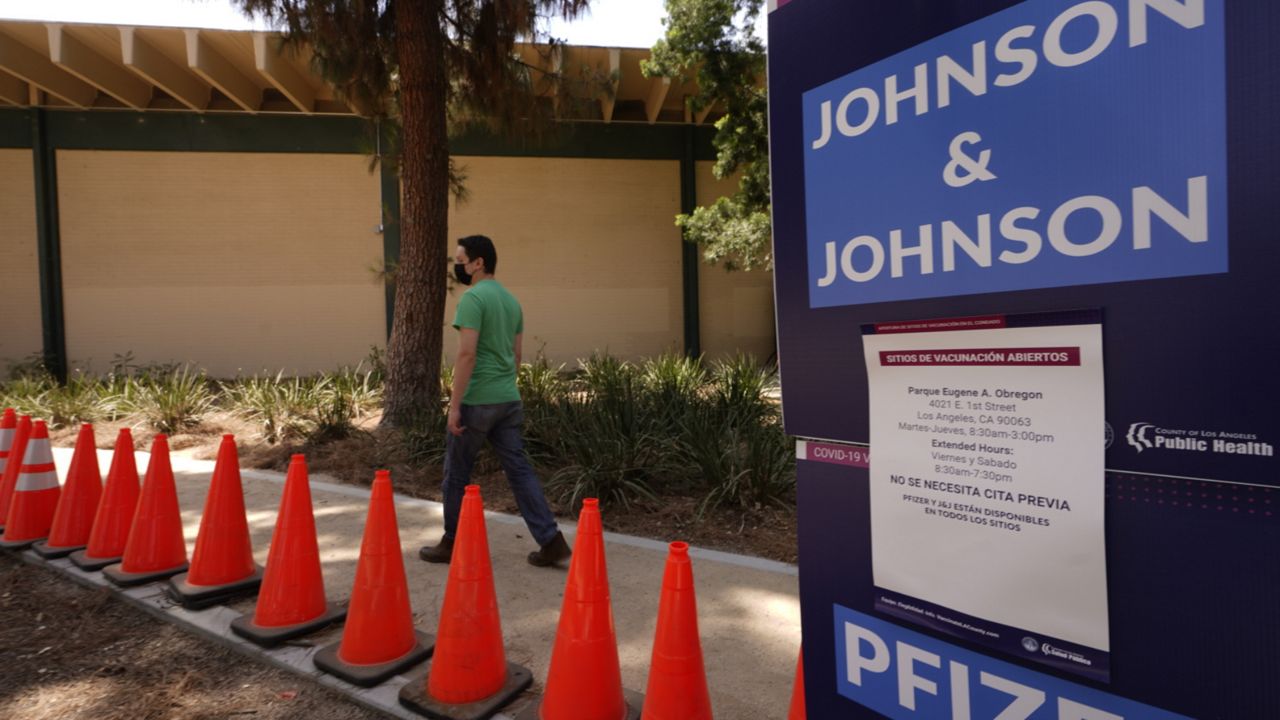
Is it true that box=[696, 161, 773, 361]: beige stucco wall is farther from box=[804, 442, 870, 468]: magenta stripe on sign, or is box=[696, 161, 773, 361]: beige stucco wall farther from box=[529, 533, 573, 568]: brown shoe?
box=[804, 442, 870, 468]: magenta stripe on sign

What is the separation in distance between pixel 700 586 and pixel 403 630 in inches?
63.6

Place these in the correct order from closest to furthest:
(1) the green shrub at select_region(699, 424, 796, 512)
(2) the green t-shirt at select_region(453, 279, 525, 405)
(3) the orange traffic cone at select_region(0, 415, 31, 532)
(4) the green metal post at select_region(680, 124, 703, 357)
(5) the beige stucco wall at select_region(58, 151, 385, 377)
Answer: (2) the green t-shirt at select_region(453, 279, 525, 405) → (3) the orange traffic cone at select_region(0, 415, 31, 532) → (1) the green shrub at select_region(699, 424, 796, 512) → (5) the beige stucco wall at select_region(58, 151, 385, 377) → (4) the green metal post at select_region(680, 124, 703, 357)

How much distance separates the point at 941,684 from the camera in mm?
1513

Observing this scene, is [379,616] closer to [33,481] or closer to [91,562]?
[91,562]

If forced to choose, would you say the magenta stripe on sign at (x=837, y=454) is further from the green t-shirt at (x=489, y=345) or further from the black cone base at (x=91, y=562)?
the black cone base at (x=91, y=562)

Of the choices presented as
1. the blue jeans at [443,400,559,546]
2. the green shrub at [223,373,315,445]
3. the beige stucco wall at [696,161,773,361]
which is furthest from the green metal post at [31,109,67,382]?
the blue jeans at [443,400,559,546]

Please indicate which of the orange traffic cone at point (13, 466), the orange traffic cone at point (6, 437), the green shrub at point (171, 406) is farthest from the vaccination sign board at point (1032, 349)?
the green shrub at point (171, 406)

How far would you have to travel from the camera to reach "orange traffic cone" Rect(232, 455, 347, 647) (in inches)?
136

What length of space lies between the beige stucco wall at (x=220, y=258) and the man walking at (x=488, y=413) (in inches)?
503

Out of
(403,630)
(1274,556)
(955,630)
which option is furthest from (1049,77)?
(403,630)

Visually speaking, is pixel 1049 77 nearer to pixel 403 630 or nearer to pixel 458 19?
pixel 403 630

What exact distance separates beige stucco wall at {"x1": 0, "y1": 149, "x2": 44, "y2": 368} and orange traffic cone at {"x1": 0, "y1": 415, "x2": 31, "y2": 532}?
43.2ft

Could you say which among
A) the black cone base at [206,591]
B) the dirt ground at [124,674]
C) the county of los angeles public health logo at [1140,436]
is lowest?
the dirt ground at [124,674]

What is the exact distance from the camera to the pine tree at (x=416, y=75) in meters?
8.02
